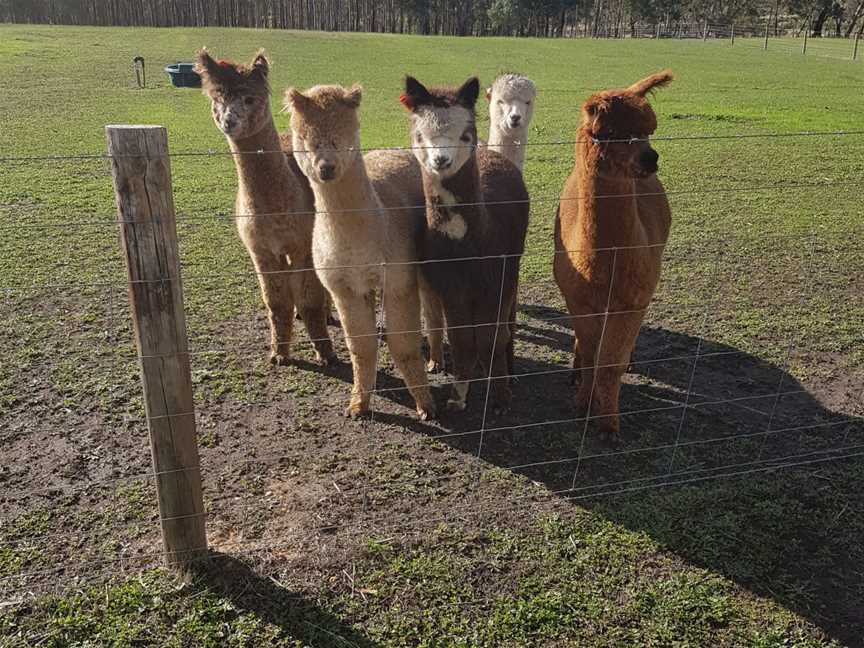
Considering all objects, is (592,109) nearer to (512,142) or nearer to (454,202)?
(454,202)

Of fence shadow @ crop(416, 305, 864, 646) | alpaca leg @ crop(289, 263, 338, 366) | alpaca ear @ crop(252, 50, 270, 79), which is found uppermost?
alpaca ear @ crop(252, 50, 270, 79)

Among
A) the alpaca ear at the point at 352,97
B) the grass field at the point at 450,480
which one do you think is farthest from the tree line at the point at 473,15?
the alpaca ear at the point at 352,97

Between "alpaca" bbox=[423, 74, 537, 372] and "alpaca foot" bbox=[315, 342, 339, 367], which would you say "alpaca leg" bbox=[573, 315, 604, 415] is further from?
"alpaca" bbox=[423, 74, 537, 372]

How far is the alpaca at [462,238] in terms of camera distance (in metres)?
3.85

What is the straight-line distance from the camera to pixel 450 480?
148 inches

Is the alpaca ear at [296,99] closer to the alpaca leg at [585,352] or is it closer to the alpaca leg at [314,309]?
the alpaca leg at [314,309]

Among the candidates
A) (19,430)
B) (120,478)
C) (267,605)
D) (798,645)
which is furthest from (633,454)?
(19,430)

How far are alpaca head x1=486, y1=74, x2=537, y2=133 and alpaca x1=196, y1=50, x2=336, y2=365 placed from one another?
183 cm

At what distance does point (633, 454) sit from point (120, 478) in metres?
2.72

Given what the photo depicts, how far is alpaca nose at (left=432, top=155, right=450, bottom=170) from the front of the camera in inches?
147

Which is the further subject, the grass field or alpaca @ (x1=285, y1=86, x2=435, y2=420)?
alpaca @ (x1=285, y1=86, x2=435, y2=420)

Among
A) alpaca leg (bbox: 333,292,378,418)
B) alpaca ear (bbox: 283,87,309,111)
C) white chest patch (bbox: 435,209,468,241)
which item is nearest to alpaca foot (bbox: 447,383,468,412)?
alpaca leg (bbox: 333,292,378,418)

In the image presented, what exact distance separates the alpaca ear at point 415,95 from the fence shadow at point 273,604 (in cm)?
246

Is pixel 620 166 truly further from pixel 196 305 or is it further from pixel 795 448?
A: pixel 196 305
